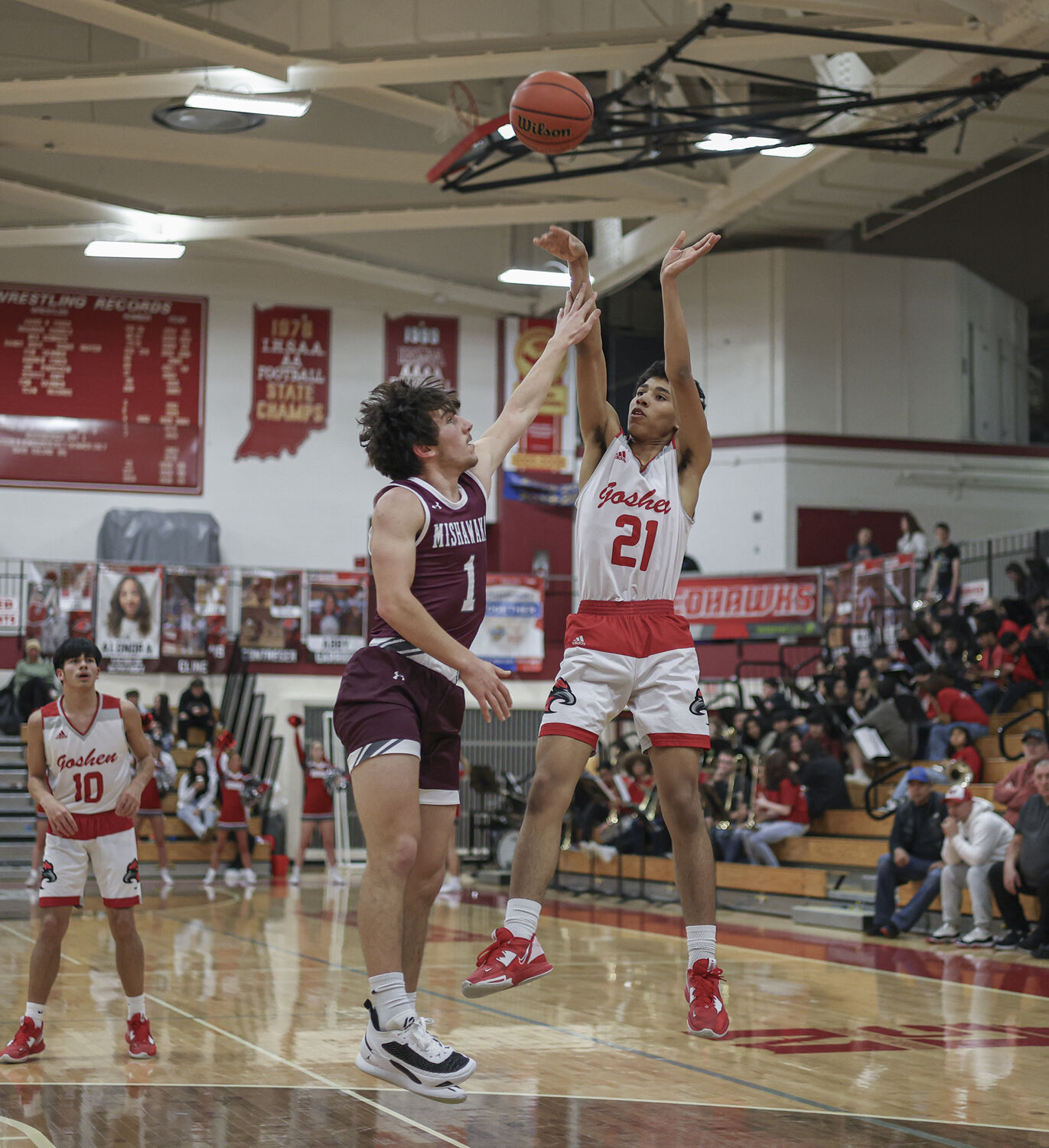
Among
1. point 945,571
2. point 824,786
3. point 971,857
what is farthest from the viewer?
point 945,571

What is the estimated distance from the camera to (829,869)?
44.0 feet

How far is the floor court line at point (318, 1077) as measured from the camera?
16.0 ft

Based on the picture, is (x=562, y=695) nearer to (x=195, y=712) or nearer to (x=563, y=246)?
(x=563, y=246)

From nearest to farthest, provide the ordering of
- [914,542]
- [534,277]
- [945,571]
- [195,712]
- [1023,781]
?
[1023,781] → [945,571] → [195,712] → [534,277] → [914,542]

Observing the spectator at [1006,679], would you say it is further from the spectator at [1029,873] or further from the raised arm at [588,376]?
the raised arm at [588,376]

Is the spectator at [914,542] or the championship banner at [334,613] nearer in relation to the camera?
the spectator at [914,542]

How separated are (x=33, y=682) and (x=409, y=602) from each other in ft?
46.6

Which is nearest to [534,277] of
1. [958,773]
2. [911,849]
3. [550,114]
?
[958,773]

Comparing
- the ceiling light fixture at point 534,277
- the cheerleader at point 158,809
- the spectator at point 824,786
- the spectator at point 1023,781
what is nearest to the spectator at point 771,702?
the spectator at point 824,786

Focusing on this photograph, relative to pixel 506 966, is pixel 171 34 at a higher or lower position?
higher

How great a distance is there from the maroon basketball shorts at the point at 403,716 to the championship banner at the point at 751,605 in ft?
53.5

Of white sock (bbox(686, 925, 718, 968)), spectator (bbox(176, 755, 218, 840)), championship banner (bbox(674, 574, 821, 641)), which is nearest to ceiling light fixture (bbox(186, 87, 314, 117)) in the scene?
spectator (bbox(176, 755, 218, 840))

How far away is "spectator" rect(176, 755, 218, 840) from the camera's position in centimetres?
1820

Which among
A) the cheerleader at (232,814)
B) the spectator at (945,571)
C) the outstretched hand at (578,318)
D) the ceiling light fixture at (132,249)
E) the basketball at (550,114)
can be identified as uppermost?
the ceiling light fixture at (132,249)
